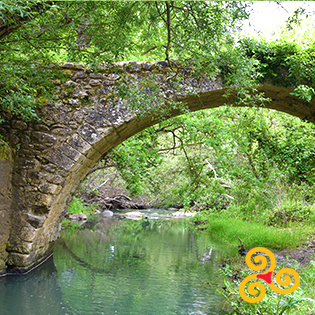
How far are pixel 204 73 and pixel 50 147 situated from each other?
2331 millimetres

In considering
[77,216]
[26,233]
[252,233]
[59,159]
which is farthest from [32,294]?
[77,216]

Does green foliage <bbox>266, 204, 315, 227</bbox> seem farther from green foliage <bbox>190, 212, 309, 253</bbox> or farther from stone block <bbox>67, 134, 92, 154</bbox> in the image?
stone block <bbox>67, 134, 92, 154</bbox>

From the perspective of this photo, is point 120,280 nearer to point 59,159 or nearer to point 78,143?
point 59,159

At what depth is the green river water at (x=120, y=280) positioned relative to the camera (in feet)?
11.6

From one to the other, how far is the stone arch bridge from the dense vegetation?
301 mm

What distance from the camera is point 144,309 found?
11.6ft

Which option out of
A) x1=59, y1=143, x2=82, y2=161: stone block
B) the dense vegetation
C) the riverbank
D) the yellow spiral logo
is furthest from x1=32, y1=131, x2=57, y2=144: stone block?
the yellow spiral logo

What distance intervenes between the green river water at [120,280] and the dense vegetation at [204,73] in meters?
1.09

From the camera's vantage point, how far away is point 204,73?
14.8ft

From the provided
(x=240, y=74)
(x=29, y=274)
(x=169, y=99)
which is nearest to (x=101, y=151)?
(x=169, y=99)

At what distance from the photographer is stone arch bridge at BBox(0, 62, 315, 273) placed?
4328 mm

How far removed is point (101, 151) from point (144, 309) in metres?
2.30

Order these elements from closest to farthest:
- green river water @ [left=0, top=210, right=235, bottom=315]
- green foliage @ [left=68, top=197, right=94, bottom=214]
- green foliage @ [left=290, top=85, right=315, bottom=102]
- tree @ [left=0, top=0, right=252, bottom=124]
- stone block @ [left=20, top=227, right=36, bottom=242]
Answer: tree @ [left=0, top=0, right=252, bottom=124] → green river water @ [left=0, top=210, right=235, bottom=315] → stone block @ [left=20, top=227, right=36, bottom=242] → green foliage @ [left=290, top=85, right=315, bottom=102] → green foliage @ [left=68, top=197, right=94, bottom=214]

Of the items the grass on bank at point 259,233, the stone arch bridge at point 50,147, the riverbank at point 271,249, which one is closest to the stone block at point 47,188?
the stone arch bridge at point 50,147
